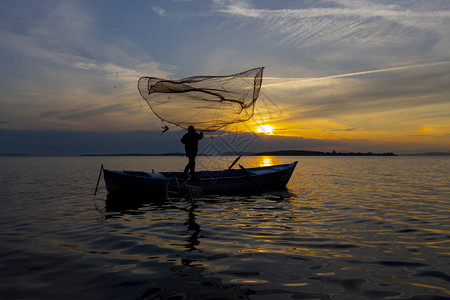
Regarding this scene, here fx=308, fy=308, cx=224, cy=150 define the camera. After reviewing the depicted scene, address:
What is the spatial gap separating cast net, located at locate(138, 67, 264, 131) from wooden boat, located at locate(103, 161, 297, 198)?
15.2 feet

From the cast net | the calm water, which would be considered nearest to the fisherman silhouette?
the cast net

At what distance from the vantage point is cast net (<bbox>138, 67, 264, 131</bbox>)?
12852 millimetres

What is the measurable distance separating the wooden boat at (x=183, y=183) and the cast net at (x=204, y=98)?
4632mm

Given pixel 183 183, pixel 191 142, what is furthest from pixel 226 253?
pixel 183 183

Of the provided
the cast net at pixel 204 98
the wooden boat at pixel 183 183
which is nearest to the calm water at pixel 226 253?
the wooden boat at pixel 183 183

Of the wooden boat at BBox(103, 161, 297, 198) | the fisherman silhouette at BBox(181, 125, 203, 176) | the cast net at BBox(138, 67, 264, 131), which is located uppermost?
the cast net at BBox(138, 67, 264, 131)

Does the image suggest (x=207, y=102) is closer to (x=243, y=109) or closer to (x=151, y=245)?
(x=243, y=109)

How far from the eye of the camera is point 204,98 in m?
13.6

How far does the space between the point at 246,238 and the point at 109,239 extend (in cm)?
407

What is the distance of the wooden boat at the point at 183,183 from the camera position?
17533 mm

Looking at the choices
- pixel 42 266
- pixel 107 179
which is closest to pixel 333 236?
pixel 42 266

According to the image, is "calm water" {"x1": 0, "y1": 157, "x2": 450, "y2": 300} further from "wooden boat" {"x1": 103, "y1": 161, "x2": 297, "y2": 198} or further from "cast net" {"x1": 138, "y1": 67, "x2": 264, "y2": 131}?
"cast net" {"x1": 138, "y1": 67, "x2": 264, "y2": 131}

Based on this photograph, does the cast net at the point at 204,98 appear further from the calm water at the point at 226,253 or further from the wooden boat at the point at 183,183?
the wooden boat at the point at 183,183

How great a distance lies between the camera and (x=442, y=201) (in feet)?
54.1
